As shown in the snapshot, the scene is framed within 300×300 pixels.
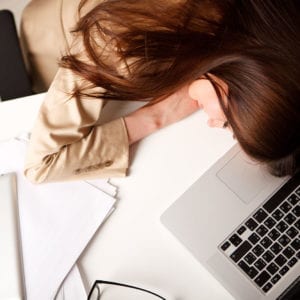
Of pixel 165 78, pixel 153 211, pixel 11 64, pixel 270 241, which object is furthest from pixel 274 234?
pixel 11 64

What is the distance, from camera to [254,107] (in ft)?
1.85

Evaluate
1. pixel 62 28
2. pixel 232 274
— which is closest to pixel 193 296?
pixel 232 274

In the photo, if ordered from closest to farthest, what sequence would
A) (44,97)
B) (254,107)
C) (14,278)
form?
(254,107) → (14,278) → (44,97)

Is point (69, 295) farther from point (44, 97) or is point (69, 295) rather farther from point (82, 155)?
point (44, 97)

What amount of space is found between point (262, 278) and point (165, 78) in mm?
359

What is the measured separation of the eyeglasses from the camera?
27.2 inches

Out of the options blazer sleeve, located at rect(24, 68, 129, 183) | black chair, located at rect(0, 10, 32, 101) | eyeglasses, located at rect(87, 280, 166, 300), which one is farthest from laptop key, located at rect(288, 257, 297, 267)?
black chair, located at rect(0, 10, 32, 101)

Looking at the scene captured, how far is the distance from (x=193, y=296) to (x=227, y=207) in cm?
16

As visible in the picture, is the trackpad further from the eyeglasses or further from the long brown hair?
the eyeglasses

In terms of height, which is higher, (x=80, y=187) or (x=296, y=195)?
(x=296, y=195)

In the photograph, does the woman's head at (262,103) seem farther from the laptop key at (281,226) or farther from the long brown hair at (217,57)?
the laptop key at (281,226)

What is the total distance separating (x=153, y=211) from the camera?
0.74 meters

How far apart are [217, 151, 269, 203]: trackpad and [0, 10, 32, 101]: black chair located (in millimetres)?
432

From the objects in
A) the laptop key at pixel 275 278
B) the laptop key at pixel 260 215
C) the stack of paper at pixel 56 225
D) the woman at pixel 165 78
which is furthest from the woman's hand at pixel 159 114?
the laptop key at pixel 275 278
